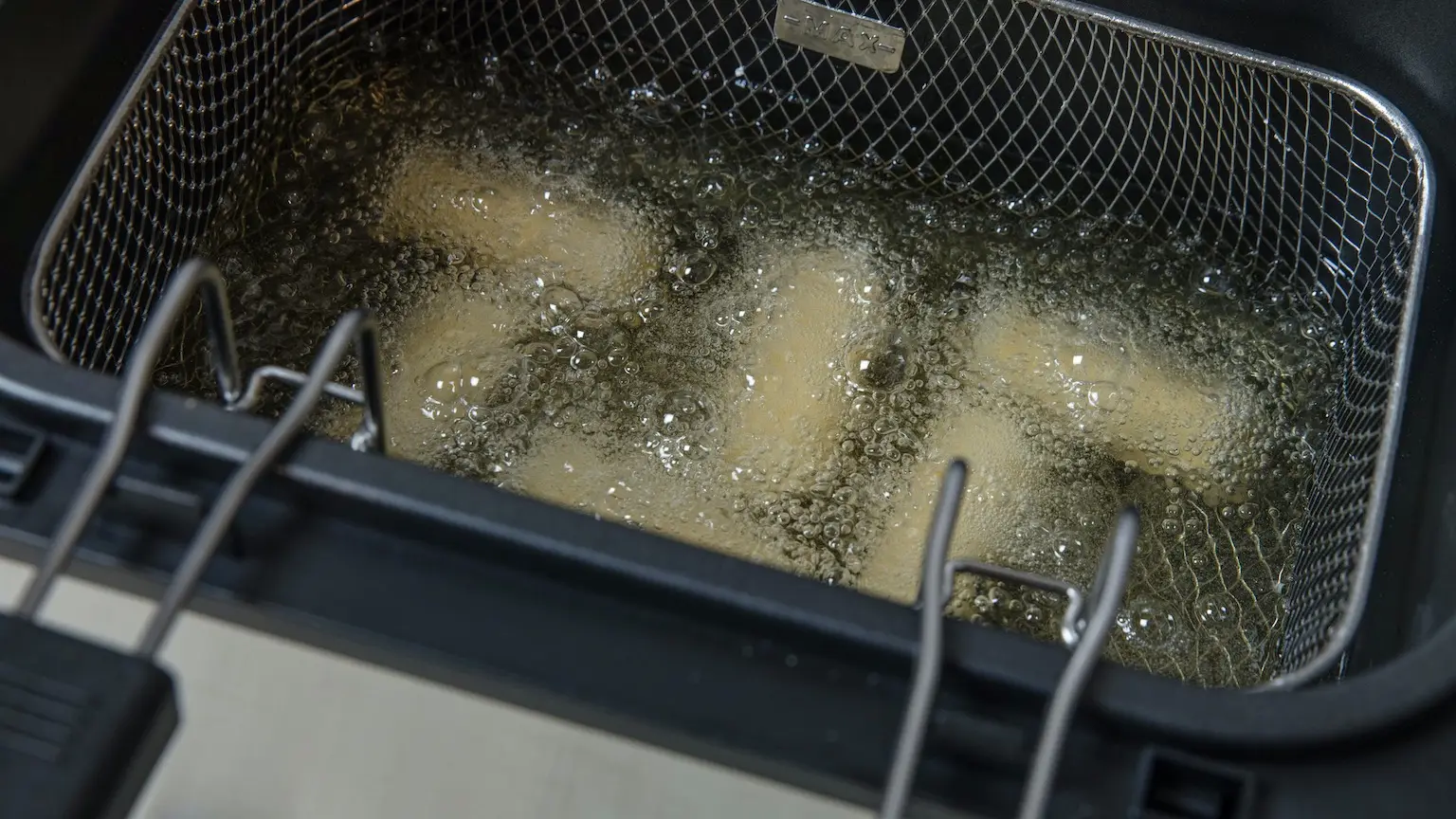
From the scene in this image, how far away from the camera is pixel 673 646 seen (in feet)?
1.60

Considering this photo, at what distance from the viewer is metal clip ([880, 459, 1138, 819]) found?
0.42 metres

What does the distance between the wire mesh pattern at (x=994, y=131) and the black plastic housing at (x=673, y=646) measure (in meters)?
0.20

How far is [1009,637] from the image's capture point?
1.60ft

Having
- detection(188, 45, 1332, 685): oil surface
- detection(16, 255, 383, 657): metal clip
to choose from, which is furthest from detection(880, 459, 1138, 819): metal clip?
detection(188, 45, 1332, 685): oil surface

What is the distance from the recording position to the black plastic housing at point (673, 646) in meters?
0.47

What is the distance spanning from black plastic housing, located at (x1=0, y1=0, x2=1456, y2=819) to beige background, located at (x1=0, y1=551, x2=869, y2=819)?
0.03ft

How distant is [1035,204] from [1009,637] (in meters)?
0.56

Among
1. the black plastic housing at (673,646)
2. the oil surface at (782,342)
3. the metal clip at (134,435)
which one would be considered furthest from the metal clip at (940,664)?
the oil surface at (782,342)

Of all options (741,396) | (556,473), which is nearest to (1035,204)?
(741,396)

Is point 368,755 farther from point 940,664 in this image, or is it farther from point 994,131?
point 994,131

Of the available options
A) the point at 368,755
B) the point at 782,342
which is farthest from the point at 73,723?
the point at 782,342

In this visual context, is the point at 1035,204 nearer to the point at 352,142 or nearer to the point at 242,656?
the point at 352,142

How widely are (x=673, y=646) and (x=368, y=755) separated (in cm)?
12

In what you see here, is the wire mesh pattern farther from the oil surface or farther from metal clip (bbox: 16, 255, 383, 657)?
metal clip (bbox: 16, 255, 383, 657)
